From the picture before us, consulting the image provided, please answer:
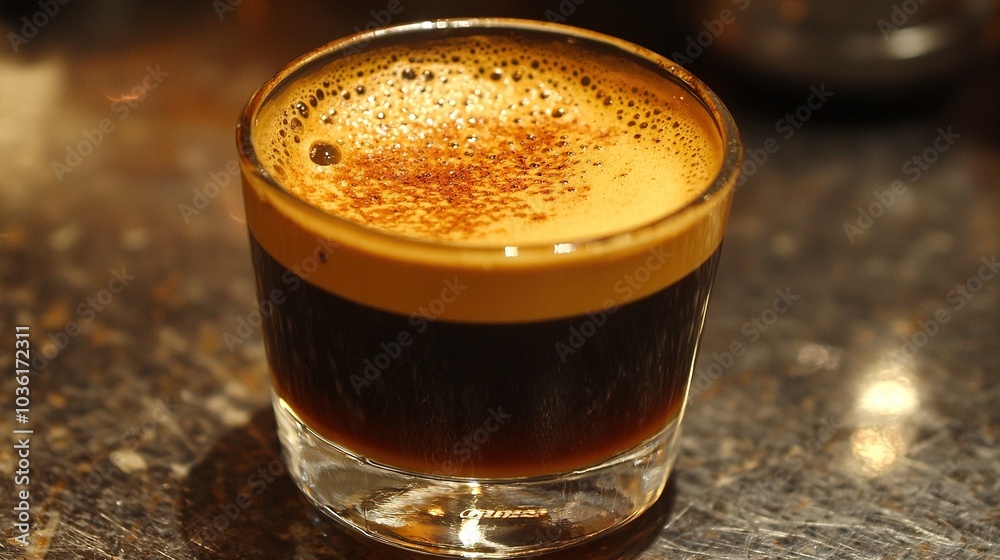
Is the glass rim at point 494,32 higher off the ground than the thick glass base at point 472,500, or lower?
higher

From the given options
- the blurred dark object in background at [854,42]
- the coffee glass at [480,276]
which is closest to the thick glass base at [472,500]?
the coffee glass at [480,276]

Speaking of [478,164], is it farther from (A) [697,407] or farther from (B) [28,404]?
(B) [28,404]

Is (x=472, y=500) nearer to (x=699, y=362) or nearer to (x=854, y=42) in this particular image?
(x=699, y=362)

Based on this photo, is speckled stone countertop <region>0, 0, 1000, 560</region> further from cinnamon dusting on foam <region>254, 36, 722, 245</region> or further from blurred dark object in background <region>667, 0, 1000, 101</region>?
cinnamon dusting on foam <region>254, 36, 722, 245</region>

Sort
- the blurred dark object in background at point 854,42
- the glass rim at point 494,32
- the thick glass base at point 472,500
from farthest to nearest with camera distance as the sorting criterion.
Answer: the blurred dark object in background at point 854,42 → the thick glass base at point 472,500 → the glass rim at point 494,32

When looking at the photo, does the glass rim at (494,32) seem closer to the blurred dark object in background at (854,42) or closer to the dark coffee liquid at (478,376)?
the dark coffee liquid at (478,376)

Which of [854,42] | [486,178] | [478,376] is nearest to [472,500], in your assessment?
[478,376]
